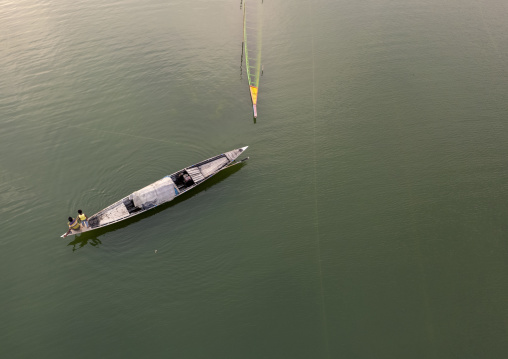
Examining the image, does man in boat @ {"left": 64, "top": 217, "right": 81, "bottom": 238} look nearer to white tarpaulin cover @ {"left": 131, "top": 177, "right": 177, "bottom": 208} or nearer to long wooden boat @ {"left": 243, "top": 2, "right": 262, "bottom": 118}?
white tarpaulin cover @ {"left": 131, "top": 177, "right": 177, "bottom": 208}

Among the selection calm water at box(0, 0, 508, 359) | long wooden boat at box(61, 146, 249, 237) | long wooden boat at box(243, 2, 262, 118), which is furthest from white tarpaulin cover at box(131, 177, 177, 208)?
long wooden boat at box(243, 2, 262, 118)

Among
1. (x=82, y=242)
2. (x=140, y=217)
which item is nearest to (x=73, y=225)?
(x=82, y=242)

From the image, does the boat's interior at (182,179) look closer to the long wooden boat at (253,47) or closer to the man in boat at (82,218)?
the man in boat at (82,218)

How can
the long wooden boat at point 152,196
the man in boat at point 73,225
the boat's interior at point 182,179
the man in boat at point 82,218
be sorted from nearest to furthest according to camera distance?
the man in boat at point 73,225, the man in boat at point 82,218, the long wooden boat at point 152,196, the boat's interior at point 182,179

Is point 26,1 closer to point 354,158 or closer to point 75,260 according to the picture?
point 75,260

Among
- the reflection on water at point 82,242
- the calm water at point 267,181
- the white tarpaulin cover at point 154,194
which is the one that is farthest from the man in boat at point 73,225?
the white tarpaulin cover at point 154,194

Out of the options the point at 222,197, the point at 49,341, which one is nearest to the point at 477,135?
the point at 222,197

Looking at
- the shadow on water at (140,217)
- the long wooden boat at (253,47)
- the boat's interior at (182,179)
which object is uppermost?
the long wooden boat at (253,47)
